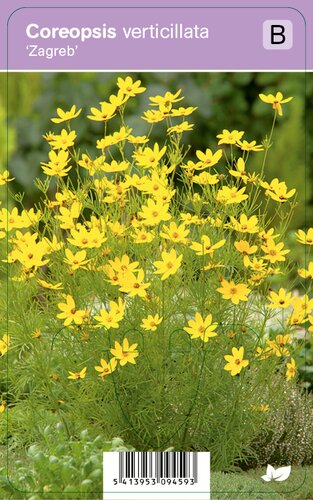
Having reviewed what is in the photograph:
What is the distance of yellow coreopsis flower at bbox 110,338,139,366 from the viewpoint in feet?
8.45

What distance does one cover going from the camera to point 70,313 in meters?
2.63

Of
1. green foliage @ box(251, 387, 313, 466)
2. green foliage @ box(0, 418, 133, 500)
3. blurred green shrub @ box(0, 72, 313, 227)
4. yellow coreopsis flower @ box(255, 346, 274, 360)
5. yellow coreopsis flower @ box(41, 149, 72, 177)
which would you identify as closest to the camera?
green foliage @ box(0, 418, 133, 500)

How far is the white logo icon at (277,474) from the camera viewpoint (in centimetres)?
290

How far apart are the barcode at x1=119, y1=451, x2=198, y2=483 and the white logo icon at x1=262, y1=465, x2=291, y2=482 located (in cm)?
45

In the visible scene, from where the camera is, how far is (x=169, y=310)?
2.71m
